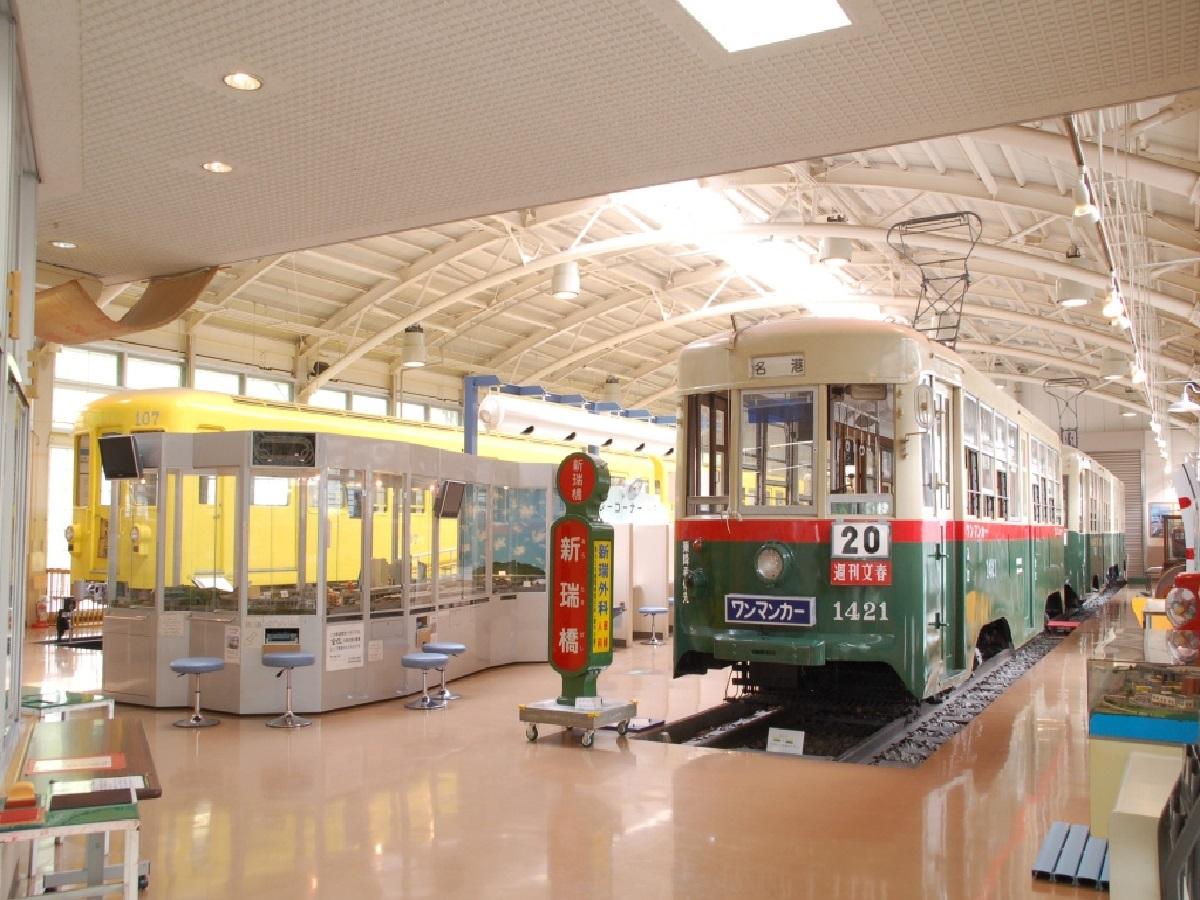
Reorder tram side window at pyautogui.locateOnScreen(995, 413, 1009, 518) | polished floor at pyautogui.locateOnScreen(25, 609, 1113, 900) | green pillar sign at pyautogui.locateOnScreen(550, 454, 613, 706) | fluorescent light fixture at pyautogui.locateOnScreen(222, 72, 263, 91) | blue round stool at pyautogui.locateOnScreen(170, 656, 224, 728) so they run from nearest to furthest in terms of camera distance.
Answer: fluorescent light fixture at pyautogui.locateOnScreen(222, 72, 263, 91)
polished floor at pyautogui.locateOnScreen(25, 609, 1113, 900)
green pillar sign at pyautogui.locateOnScreen(550, 454, 613, 706)
blue round stool at pyautogui.locateOnScreen(170, 656, 224, 728)
tram side window at pyautogui.locateOnScreen(995, 413, 1009, 518)

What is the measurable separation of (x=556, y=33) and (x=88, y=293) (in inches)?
146

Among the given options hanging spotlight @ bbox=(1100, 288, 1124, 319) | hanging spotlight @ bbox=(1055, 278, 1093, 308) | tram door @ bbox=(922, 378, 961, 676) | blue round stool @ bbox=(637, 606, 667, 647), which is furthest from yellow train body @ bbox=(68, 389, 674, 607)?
hanging spotlight @ bbox=(1055, 278, 1093, 308)

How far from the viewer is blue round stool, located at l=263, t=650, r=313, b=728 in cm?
873

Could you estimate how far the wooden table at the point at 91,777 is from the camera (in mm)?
3495

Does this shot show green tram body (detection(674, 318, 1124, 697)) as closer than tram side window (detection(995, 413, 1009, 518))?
Yes

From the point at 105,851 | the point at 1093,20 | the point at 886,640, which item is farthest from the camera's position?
the point at 886,640

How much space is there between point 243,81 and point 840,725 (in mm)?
7014

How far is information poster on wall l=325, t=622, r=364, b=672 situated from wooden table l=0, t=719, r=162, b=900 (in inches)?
159

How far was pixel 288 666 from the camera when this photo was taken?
347 inches

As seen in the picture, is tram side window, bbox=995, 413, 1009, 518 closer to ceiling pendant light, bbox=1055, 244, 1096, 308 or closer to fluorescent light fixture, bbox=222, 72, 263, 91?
ceiling pendant light, bbox=1055, 244, 1096, 308

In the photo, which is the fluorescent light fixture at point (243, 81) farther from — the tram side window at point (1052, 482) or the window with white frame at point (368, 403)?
the window with white frame at point (368, 403)

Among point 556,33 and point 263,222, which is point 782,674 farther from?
point 556,33

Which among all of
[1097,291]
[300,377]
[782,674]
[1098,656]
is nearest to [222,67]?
[1098,656]

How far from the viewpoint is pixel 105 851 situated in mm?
4641
